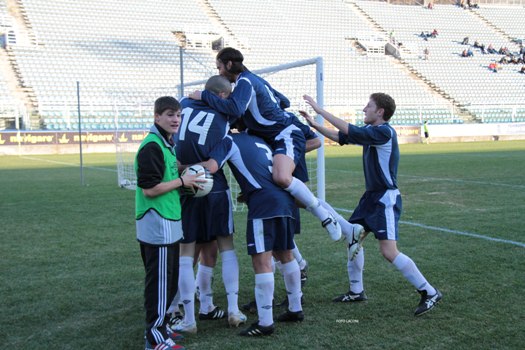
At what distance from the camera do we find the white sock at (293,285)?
14.1 ft

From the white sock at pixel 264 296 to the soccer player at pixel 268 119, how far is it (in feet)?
2.27

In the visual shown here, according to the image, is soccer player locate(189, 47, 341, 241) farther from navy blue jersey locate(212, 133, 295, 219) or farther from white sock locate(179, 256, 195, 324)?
white sock locate(179, 256, 195, 324)

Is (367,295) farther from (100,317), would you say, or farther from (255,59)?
(255,59)

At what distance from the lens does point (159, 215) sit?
367 centimetres

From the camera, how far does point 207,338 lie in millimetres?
4020

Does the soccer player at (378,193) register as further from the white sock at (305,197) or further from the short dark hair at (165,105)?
the short dark hair at (165,105)

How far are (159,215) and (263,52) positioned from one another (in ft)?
113

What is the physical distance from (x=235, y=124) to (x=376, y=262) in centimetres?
235

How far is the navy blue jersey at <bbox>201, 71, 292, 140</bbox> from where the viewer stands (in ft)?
14.0

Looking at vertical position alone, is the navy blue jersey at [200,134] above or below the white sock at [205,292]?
above

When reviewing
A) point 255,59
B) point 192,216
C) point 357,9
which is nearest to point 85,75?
point 255,59

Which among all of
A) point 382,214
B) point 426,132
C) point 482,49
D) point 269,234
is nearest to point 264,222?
point 269,234

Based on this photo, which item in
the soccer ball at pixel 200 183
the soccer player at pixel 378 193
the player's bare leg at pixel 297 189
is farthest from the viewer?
the soccer player at pixel 378 193

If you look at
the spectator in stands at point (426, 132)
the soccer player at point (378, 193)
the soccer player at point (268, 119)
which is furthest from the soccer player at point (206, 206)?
the spectator in stands at point (426, 132)
